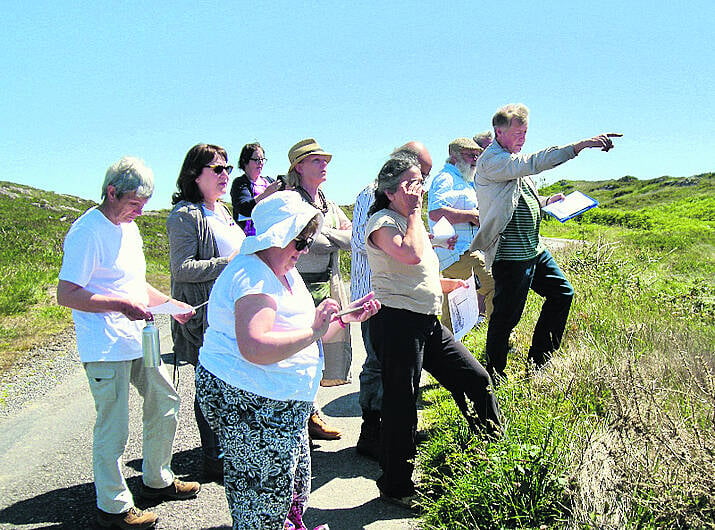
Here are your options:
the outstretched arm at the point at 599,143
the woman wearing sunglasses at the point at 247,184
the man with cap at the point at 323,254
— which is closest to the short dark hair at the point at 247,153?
the woman wearing sunglasses at the point at 247,184

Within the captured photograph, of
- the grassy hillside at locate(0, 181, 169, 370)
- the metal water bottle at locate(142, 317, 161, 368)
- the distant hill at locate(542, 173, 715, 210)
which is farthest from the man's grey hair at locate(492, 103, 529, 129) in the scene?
the distant hill at locate(542, 173, 715, 210)

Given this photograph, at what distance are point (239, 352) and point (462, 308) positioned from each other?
83.3 inches

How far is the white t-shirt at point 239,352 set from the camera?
8.93 ft

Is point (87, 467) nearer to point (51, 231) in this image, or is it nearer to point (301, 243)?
point (301, 243)

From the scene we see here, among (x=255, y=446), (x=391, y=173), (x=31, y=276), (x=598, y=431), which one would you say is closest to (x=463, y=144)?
(x=391, y=173)

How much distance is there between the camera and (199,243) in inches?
169

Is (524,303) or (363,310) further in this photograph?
(524,303)

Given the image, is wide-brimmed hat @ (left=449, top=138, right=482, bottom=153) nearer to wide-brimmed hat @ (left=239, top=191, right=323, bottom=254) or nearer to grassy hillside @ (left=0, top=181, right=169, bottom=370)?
wide-brimmed hat @ (left=239, top=191, right=323, bottom=254)

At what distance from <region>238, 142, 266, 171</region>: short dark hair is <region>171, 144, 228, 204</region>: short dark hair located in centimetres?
184

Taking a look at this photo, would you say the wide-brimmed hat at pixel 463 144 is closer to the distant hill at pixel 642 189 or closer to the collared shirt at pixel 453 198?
the collared shirt at pixel 453 198

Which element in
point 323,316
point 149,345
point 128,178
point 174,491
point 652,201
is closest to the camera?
point 323,316

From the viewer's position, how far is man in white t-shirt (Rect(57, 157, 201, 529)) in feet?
11.1

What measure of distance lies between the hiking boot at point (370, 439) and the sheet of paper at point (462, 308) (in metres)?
0.90

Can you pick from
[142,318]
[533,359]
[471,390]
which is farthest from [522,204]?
[142,318]
